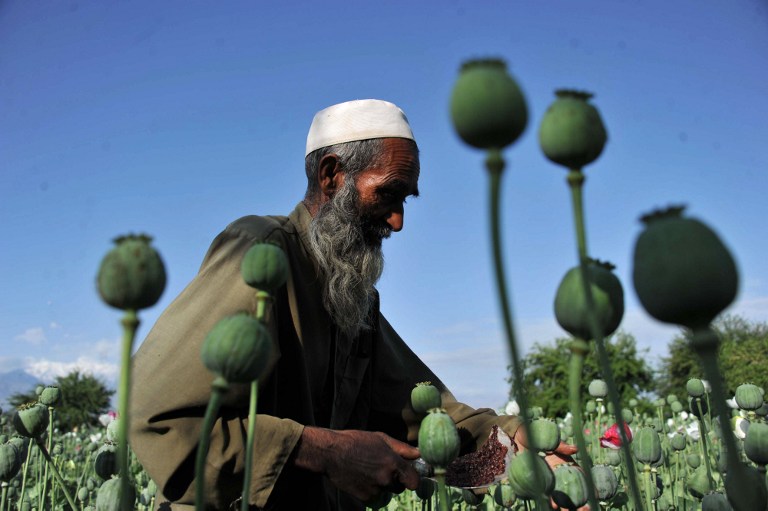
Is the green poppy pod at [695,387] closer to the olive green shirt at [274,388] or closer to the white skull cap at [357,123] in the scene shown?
the olive green shirt at [274,388]

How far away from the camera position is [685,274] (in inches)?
20.5

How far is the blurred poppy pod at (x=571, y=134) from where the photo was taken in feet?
1.99

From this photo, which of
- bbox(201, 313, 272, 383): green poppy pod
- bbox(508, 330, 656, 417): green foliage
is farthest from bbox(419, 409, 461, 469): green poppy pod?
bbox(508, 330, 656, 417): green foliage

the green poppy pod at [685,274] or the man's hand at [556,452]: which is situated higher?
the green poppy pod at [685,274]

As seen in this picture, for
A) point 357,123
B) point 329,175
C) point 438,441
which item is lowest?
point 438,441

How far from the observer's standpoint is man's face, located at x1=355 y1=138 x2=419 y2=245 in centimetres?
256

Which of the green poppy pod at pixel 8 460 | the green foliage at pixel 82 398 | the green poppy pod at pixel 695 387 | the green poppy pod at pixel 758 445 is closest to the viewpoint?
the green poppy pod at pixel 758 445

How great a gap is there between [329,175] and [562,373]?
14691 millimetres

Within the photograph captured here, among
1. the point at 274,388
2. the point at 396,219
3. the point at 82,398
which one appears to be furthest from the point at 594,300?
the point at 82,398

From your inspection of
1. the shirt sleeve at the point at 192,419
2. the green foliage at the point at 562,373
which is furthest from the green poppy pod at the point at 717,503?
the green foliage at the point at 562,373

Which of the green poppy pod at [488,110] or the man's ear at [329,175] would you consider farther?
the man's ear at [329,175]

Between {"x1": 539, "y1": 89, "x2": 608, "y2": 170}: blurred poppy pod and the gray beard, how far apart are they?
1759 mm

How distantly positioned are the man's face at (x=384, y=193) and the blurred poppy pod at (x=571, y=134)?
1931 millimetres

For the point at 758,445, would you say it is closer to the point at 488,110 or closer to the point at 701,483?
the point at 701,483
